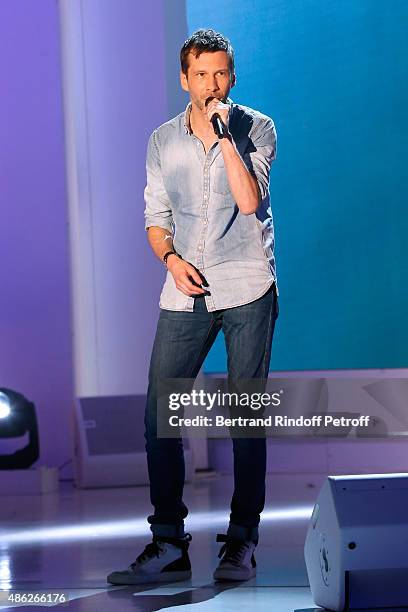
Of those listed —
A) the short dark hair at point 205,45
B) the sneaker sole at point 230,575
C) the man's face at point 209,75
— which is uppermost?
the short dark hair at point 205,45

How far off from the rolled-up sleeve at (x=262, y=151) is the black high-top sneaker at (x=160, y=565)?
2.61 feet

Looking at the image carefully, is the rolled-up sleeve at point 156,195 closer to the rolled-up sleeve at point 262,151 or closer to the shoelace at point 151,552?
the rolled-up sleeve at point 262,151

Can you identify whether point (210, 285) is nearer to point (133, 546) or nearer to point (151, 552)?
point (151, 552)

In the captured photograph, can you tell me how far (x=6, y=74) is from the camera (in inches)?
209

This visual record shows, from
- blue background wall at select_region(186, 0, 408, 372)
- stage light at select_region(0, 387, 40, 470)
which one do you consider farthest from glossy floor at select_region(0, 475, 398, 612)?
blue background wall at select_region(186, 0, 408, 372)

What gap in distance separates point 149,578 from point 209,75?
1105mm

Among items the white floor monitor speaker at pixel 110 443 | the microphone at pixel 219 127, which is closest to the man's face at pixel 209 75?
the microphone at pixel 219 127

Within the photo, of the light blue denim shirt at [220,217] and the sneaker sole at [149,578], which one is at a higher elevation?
the light blue denim shirt at [220,217]

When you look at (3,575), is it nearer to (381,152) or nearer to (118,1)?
(381,152)

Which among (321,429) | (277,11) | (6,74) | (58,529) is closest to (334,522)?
(58,529)

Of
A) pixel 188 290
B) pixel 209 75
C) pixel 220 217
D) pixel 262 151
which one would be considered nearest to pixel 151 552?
pixel 188 290

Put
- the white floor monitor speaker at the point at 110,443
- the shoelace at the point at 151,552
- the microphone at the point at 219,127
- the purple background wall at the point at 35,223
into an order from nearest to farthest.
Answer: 1. the microphone at the point at 219,127
2. the shoelace at the point at 151,552
3. the white floor monitor speaker at the point at 110,443
4. the purple background wall at the point at 35,223

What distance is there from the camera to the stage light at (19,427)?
505 centimetres

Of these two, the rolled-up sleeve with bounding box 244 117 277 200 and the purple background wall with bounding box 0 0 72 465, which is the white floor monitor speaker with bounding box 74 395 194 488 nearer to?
the purple background wall with bounding box 0 0 72 465
